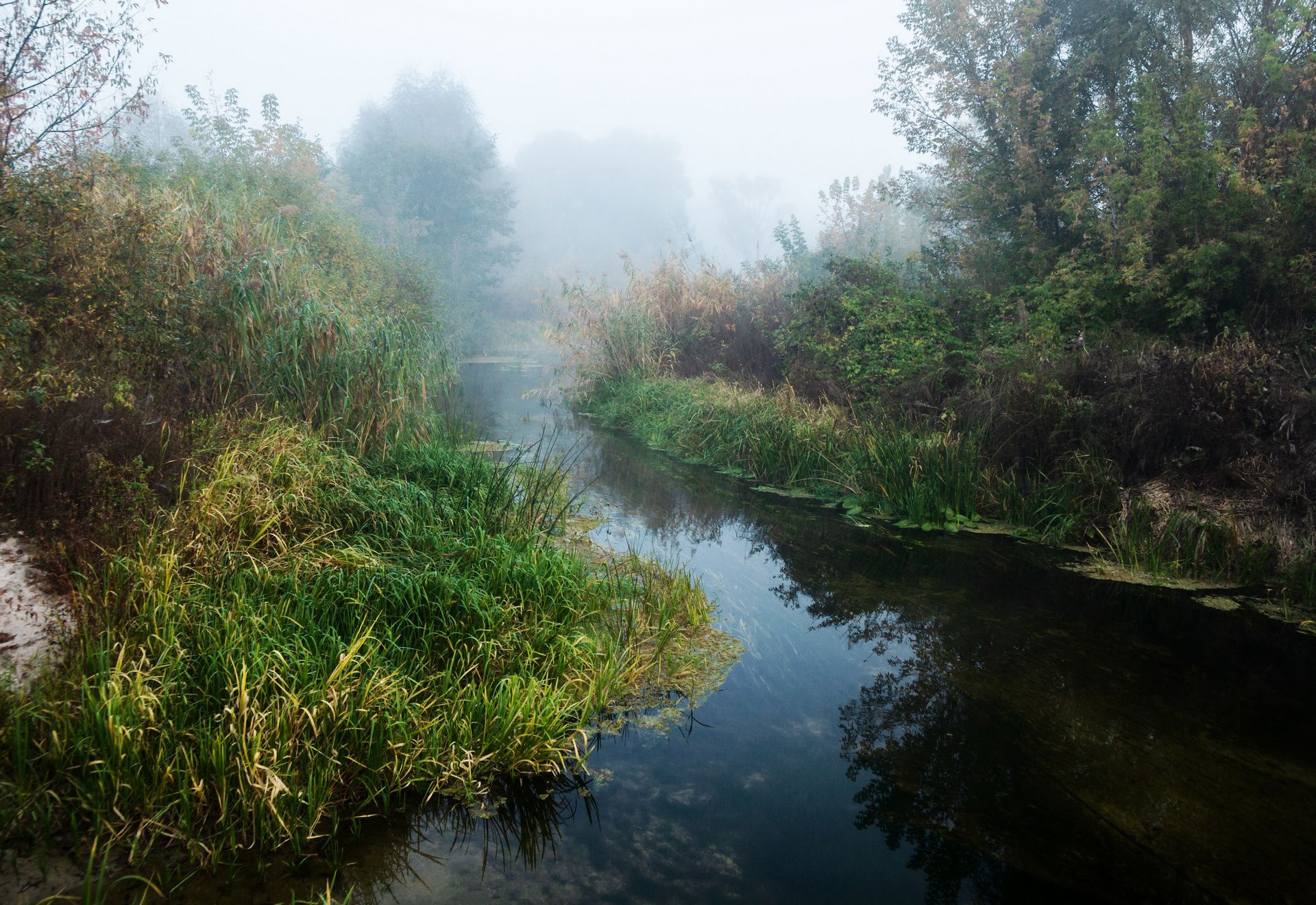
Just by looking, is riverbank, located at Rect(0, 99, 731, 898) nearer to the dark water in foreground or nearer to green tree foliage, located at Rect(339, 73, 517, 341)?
the dark water in foreground

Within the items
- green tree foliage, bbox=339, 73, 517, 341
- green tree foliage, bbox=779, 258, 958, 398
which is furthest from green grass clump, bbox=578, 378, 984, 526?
green tree foliage, bbox=339, 73, 517, 341

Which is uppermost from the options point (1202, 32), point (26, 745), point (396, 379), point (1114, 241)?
point (1202, 32)

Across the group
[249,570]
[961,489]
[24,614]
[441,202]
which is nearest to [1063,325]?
[961,489]

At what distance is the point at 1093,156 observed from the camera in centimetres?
1022

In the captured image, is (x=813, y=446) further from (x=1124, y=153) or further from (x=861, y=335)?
(x=1124, y=153)

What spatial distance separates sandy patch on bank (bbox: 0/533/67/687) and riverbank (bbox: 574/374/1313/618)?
6.67 m

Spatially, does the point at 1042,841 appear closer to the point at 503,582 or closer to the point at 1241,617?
the point at 503,582

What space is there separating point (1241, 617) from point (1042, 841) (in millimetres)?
3356

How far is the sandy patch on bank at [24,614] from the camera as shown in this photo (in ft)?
10.6

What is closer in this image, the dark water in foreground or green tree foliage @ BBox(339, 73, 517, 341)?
the dark water in foreground

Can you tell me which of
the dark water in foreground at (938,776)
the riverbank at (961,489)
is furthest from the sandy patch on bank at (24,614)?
the riverbank at (961,489)

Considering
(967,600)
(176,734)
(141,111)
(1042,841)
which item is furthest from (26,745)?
(141,111)

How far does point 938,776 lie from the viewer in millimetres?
3490

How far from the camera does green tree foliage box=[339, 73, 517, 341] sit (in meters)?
36.1
